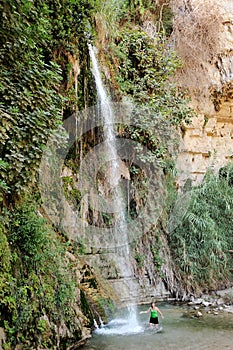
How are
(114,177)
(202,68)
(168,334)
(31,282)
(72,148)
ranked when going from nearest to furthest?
(31,282) → (168,334) → (72,148) → (114,177) → (202,68)

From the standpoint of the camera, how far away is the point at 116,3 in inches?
394

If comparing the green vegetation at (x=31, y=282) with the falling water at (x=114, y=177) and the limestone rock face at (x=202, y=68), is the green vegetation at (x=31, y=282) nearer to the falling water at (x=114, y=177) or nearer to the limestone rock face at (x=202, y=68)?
the falling water at (x=114, y=177)

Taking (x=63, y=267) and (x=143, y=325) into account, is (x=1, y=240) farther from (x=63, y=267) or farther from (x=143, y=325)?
(x=143, y=325)

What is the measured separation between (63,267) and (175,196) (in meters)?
5.63

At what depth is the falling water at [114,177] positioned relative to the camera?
8256mm

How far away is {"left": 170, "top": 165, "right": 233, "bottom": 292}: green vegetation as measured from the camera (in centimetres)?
892

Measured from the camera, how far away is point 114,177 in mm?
8742

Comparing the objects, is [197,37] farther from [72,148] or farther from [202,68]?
[72,148]

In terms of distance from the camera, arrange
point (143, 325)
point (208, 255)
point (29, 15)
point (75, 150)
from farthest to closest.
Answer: point (208, 255), point (75, 150), point (143, 325), point (29, 15)

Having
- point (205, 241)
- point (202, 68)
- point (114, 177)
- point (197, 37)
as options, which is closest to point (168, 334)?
point (205, 241)

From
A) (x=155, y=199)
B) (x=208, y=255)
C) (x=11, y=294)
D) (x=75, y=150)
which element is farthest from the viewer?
(x=155, y=199)

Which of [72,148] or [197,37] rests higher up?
[197,37]

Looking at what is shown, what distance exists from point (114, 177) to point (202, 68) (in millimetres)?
5831

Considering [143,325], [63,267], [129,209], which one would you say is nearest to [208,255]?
[129,209]
